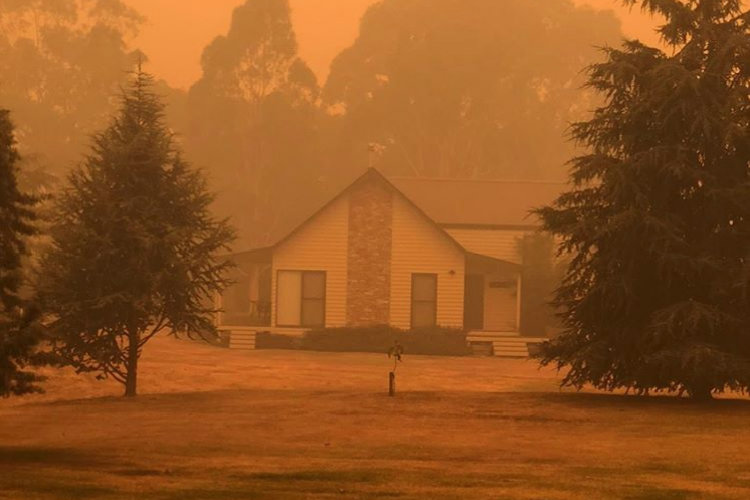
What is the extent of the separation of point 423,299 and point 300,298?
483cm

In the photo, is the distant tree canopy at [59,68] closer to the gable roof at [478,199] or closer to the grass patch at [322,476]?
the gable roof at [478,199]

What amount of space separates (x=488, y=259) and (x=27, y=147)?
159ft

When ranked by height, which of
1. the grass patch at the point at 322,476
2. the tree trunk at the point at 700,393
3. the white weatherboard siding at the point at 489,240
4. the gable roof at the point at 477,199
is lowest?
the grass patch at the point at 322,476

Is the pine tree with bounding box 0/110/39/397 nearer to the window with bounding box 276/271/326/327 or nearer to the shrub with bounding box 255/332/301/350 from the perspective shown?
the shrub with bounding box 255/332/301/350

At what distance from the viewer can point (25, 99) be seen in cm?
9650

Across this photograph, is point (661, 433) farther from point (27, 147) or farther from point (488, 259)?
point (27, 147)

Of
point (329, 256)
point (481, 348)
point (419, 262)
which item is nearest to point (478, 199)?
point (419, 262)

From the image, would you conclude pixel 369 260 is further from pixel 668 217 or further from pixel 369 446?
pixel 369 446

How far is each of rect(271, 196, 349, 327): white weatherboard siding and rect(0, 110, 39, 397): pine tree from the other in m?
34.5

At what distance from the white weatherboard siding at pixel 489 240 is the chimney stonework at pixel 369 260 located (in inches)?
272

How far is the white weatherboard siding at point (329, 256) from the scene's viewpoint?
5372 cm

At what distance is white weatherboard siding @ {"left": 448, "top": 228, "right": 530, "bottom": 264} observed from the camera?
196 ft

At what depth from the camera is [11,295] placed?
61.7 ft

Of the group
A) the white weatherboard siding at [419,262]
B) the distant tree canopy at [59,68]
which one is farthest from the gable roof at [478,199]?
the distant tree canopy at [59,68]
